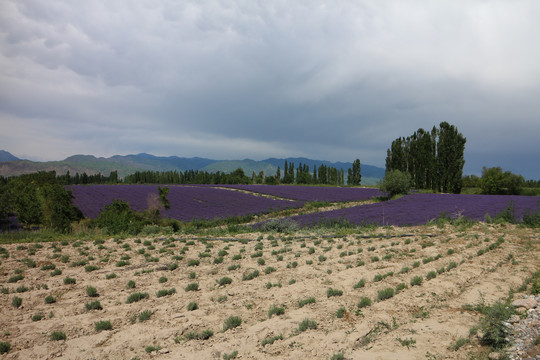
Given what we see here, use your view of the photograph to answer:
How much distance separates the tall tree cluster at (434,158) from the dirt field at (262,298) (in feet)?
171

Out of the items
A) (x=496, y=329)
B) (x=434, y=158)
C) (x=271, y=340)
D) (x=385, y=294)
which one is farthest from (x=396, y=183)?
(x=271, y=340)

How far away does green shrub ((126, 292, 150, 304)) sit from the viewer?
829 centimetres

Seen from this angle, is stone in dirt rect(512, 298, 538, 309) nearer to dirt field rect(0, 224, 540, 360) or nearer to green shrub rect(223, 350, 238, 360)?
dirt field rect(0, 224, 540, 360)

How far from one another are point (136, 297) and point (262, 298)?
A: 370 centimetres

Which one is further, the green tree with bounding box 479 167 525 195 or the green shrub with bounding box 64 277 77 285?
the green tree with bounding box 479 167 525 195

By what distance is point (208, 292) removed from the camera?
28.8ft

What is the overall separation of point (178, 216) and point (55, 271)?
18414 mm

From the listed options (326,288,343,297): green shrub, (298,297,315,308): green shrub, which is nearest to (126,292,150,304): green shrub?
(298,297,315,308): green shrub

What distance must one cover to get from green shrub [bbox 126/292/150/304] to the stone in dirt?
9265mm

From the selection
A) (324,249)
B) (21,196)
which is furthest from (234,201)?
(324,249)

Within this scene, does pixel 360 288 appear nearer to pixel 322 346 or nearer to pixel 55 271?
pixel 322 346

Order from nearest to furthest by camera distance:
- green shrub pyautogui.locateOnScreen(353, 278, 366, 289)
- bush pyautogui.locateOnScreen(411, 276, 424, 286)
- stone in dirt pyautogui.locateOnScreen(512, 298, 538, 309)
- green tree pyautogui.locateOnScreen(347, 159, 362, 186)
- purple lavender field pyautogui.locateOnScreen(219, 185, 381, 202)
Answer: stone in dirt pyautogui.locateOnScreen(512, 298, 538, 309), bush pyautogui.locateOnScreen(411, 276, 424, 286), green shrub pyautogui.locateOnScreen(353, 278, 366, 289), purple lavender field pyautogui.locateOnScreen(219, 185, 381, 202), green tree pyautogui.locateOnScreen(347, 159, 362, 186)

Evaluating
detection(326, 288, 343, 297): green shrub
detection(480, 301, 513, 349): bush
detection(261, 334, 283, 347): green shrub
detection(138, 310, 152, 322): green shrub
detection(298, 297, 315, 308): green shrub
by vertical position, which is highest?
detection(480, 301, 513, 349): bush

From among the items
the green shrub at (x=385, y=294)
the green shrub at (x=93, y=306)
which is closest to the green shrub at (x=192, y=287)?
the green shrub at (x=93, y=306)
